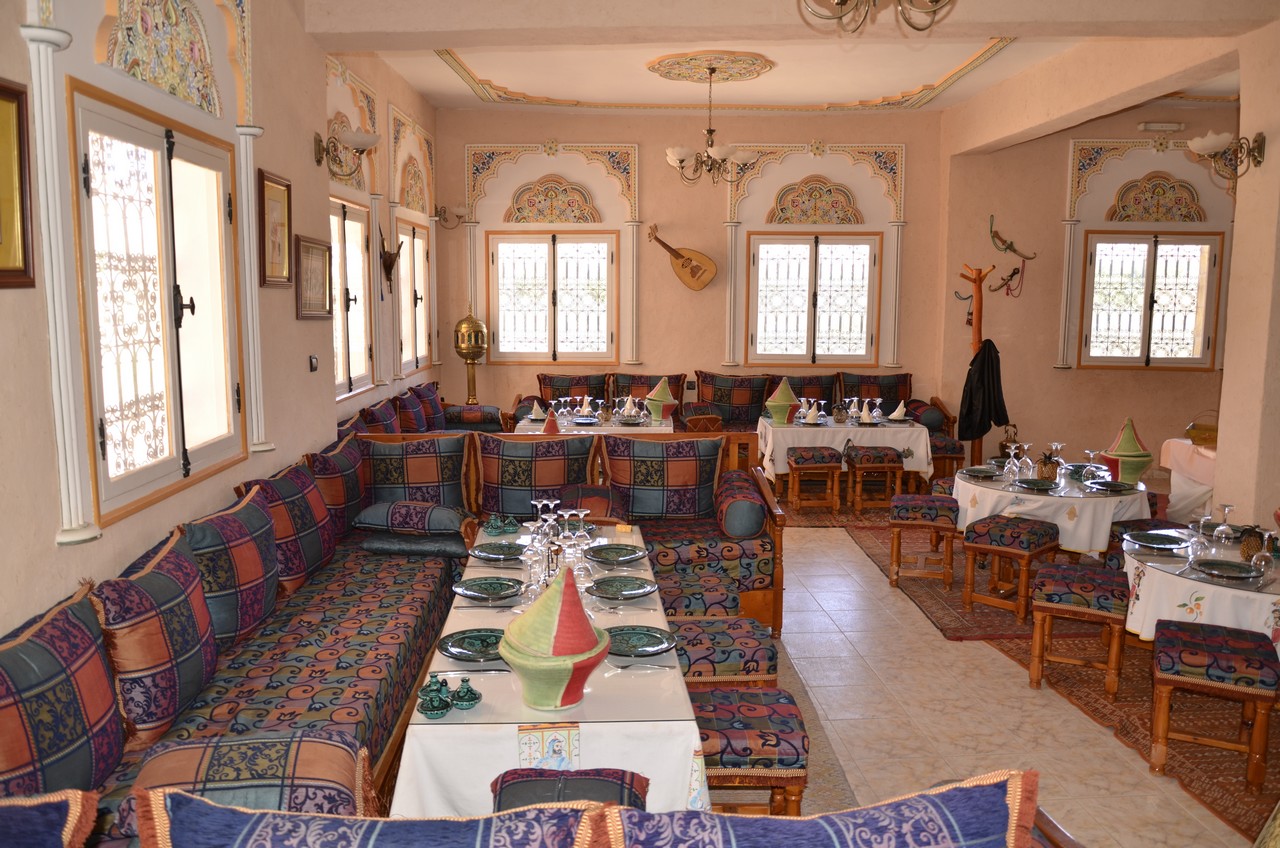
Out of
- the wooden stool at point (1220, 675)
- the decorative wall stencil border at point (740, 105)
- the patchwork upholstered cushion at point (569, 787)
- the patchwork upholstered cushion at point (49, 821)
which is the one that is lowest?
the wooden stool at point (1220, 675)

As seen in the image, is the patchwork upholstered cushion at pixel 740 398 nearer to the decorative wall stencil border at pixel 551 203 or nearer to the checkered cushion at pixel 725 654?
the decorative wall stencil border at pixel 551 203

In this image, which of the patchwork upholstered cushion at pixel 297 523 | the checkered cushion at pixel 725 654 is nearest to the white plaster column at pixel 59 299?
the patchwork upholstered cushion at pixel 297 523

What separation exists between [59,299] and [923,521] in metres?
4.97

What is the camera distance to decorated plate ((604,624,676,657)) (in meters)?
3.11

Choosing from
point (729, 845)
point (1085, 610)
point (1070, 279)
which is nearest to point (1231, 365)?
point (1085, 610)

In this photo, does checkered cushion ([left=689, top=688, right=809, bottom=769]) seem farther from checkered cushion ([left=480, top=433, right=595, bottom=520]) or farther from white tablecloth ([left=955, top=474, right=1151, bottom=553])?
white tablecloth ([left=955, top=474, right=1151, bottom=553])

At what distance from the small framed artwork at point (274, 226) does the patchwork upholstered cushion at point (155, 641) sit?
2.02 m

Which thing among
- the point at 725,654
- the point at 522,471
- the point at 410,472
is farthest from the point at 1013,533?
the point at 410,472

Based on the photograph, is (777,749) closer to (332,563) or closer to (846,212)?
(332,563)

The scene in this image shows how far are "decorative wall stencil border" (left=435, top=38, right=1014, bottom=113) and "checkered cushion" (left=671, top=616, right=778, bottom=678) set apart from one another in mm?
5799

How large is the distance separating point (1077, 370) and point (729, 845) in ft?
32.3

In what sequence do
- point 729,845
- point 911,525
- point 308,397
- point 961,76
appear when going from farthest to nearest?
point 961,76 < point 911,525 < point 308,397 < point 729,845

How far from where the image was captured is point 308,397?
570 cm

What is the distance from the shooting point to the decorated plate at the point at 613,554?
4.07m
